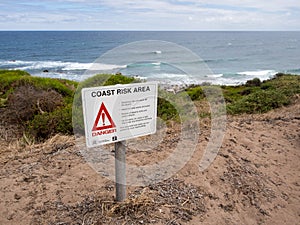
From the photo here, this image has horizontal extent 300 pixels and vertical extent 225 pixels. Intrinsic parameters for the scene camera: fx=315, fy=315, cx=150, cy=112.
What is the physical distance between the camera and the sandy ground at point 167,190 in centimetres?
342

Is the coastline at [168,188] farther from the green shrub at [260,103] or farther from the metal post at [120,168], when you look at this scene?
the green shrub at [260,103]

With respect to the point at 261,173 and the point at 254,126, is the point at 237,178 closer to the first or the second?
the point at 261,173

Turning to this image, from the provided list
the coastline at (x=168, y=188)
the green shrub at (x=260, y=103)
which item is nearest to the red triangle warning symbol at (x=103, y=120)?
the coastline at (x=168, y=188)

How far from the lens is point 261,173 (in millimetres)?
4574

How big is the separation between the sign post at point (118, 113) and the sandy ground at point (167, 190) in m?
0.56

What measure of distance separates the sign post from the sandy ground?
56 centimetres

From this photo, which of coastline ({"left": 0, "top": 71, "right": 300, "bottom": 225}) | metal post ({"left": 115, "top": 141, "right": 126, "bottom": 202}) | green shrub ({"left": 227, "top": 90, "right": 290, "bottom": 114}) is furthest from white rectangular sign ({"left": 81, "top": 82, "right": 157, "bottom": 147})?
green shrub ({"left": 227, "top": 90, "right": 290, "bottom": 114})

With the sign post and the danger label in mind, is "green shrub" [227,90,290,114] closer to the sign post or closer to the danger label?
the sign post

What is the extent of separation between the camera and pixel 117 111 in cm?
294

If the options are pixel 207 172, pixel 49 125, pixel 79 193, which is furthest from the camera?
pixel 49 125

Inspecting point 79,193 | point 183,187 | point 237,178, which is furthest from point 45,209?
point 237,178

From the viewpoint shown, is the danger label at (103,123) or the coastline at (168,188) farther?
the coastline at (168,188)

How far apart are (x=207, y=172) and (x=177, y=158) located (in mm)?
546

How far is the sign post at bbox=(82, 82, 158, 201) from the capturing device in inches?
110
